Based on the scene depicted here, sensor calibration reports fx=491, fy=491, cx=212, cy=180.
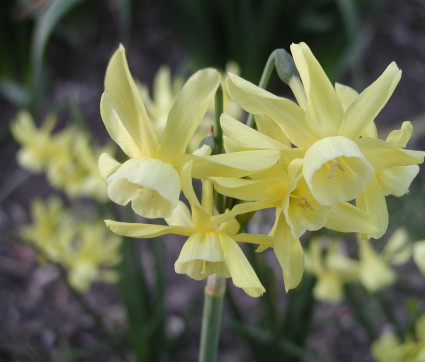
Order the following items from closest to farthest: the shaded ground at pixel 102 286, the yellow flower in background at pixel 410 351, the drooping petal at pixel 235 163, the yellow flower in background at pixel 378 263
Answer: the drooping petal at pixel 235 163, the yellow flower in background at pixel 410 351, the yellow flower in background at pixel 378 263, the shaded ground at pixel 102 286

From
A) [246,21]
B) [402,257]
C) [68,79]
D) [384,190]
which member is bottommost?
[402,257]

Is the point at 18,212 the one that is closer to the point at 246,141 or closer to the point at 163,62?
the point at 163,62

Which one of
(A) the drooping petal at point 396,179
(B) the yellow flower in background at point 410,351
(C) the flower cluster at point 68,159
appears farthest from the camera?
(C) the flower cluster at point 68,159

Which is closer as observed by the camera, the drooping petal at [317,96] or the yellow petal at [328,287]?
the drooping petal at [317,96]

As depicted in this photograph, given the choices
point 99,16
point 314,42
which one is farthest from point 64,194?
point 314,42

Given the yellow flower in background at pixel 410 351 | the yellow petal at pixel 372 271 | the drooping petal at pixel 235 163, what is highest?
the drooping petal at pixel 235 163

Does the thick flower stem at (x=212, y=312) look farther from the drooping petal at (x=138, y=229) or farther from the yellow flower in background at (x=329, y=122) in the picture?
the yellow flower in background at (x=329, y=122)

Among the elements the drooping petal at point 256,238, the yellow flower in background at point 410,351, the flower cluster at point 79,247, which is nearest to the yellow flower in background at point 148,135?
the drooping petal at point 256,238
